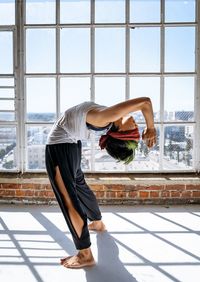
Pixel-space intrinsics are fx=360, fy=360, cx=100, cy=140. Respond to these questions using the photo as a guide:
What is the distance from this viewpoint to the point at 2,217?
361cm

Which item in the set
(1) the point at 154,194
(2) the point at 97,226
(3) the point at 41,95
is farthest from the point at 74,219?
(3) the point at 41,95

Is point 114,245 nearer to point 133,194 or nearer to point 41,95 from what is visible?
point 133,194

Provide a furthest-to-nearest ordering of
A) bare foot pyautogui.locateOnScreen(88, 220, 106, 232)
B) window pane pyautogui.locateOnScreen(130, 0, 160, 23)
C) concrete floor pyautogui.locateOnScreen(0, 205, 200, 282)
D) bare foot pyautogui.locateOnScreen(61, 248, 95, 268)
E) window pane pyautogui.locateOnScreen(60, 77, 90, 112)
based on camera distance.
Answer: window pane pyautogui.locateOnScreen(60, 77, 90, 112), window pane pyautogui.locateOnScreen(130, 0, 160, 23), bare foot pyautogui.locateOnScreen(88, 220, 106, 232), bare foot pyautogui.locateOnScreen(61, 248, 95, 268), concrete floor pyautogui.locateOnScreen(0, 205, 200, 282)

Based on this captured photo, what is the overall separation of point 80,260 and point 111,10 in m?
2.84

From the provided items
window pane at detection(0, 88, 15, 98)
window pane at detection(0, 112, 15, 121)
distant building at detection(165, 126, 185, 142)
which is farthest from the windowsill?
window pane at detection(0, 88, 15, 98)

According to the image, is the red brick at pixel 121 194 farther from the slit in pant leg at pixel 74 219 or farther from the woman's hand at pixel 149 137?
the woman's hand at pixel 149 137

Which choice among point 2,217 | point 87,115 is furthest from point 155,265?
point 2,217

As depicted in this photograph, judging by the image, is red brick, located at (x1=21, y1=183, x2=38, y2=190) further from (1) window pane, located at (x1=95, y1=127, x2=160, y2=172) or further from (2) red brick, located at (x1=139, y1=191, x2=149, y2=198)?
(2) red brick, located at (x1=139, y1=191, x2=149, y2=198)

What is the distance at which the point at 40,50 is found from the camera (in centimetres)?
420

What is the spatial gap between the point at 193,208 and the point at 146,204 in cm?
51

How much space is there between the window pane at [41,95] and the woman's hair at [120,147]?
1.82 metres

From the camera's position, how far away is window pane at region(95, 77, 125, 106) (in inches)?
165

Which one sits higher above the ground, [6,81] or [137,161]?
[6,81]

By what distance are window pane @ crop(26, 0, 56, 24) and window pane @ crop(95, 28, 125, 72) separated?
22.5 inches
